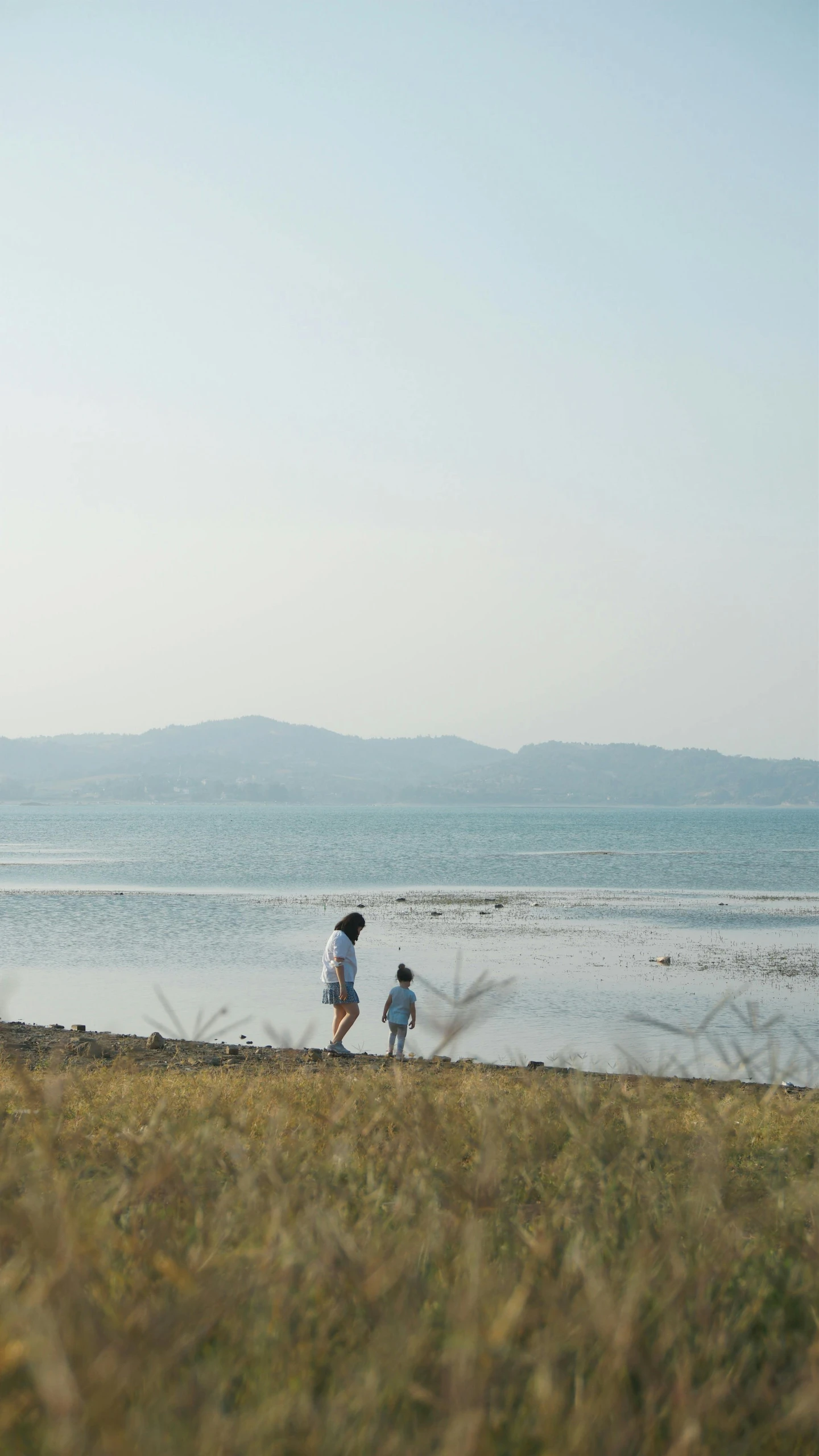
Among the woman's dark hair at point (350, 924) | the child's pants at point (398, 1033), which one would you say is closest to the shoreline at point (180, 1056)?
the child's pants at point (398, 1033)

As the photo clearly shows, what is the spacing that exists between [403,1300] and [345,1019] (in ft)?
40.5

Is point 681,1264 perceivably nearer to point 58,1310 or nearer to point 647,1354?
point 647,1354

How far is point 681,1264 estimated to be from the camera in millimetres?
3297

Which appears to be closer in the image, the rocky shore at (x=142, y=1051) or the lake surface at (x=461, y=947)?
the rocky shore at (x=142, y=1051)

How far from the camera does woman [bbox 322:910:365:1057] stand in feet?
48.7

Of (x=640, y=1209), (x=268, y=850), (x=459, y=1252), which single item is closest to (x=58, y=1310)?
(x=459, y=1252)

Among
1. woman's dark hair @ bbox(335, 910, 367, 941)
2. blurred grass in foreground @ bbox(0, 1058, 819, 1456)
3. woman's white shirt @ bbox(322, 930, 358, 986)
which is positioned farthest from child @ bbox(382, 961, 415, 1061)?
blurred grass in foreground @ bbox(0, 1058, 819, 1456)

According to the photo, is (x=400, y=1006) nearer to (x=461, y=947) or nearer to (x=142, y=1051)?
(x=142, y=1051)

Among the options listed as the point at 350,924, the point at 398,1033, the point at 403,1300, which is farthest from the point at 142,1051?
the point at 403,1300

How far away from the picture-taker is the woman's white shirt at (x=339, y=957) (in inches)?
584

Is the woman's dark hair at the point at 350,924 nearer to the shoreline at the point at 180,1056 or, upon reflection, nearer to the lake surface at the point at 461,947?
the lake surface at the point at 461,947

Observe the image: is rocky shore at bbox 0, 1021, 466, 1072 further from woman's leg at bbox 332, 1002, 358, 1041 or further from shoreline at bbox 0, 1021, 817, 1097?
woman's leg at bbox 332, 1002, 358, 1041

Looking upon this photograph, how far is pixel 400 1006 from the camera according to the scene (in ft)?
49.3

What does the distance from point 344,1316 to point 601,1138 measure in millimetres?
2177
